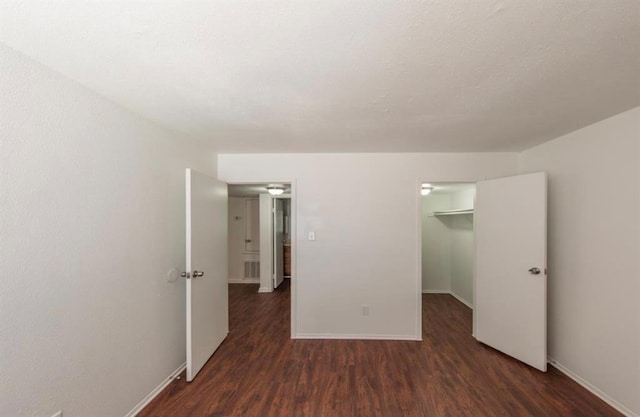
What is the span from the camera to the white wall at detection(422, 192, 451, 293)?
195 inches

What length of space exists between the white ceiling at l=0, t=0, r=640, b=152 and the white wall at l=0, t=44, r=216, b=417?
0.67ft

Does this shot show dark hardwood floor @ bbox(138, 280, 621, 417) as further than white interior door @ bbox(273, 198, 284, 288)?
No

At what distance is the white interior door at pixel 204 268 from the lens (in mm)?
2154

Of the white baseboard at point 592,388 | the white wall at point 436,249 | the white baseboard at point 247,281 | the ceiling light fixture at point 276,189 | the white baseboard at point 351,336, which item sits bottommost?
the white baseboard at point 247,281

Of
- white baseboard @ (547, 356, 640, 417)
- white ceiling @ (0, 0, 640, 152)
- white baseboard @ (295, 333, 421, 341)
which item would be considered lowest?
white baseboard @ (295, 333, 421, 341)

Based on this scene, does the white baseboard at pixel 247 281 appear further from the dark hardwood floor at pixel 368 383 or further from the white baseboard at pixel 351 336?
the white baseboard at pixel 351 336

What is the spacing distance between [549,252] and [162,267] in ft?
11.6

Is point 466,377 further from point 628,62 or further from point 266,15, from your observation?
point 266,15

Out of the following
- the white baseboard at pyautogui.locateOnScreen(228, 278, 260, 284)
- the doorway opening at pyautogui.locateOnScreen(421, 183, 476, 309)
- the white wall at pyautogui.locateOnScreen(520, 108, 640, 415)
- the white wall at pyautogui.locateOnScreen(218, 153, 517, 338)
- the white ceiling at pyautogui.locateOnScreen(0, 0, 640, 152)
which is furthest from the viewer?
the white baseboard at pyautogui.locateOnScreen(228, 278, 260, 284)

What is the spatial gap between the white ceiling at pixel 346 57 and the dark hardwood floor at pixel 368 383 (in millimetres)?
2145

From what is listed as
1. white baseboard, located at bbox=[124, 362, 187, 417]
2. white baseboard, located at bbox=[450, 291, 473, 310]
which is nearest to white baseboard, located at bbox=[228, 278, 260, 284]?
white baseboard, located at bbox=[124, 362, 187, 417]

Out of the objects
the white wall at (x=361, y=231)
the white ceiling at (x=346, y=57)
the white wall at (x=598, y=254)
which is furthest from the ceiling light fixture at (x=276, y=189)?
the white wall at (x=598, y=254)

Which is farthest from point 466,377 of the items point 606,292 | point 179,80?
point 179,80

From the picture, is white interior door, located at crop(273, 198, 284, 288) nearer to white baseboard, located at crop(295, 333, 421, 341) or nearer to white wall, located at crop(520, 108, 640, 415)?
white baseboard, located at crop(295, 333, 421, 341)
